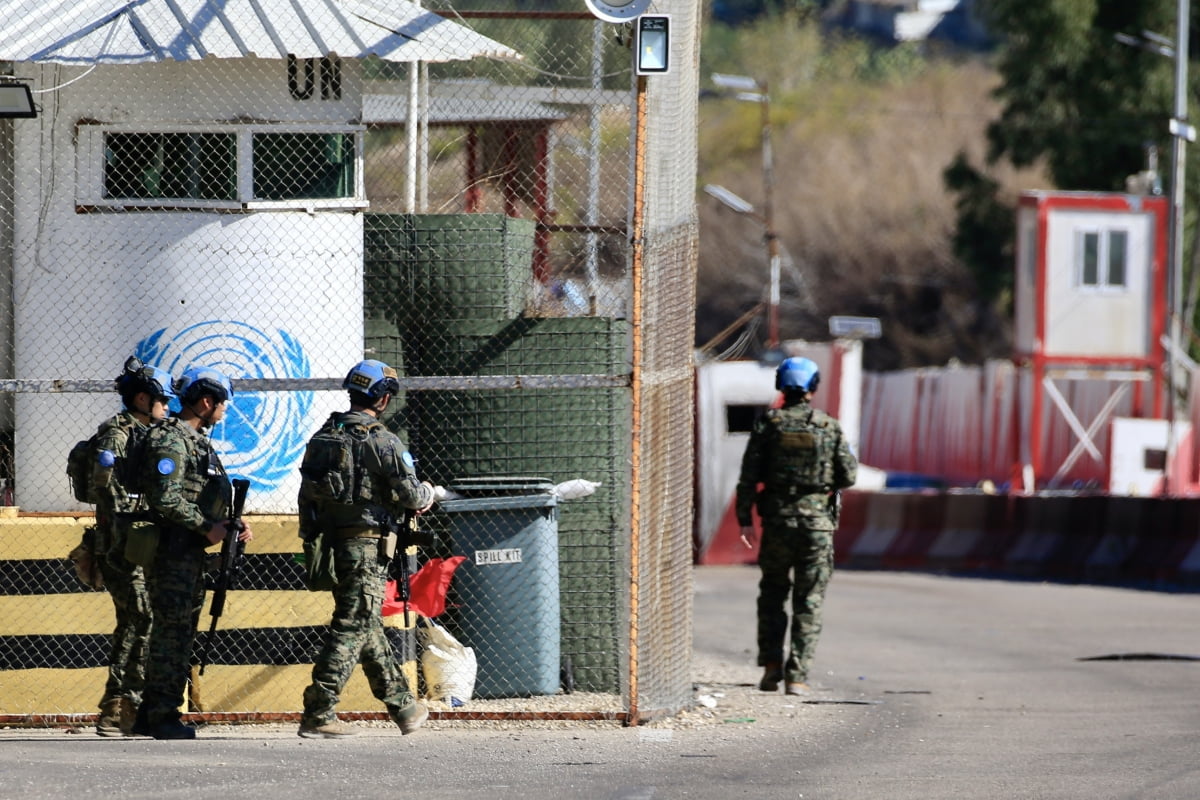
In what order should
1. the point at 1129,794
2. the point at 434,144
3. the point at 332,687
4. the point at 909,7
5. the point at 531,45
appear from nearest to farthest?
1. the point at 1129,794
2. the point at 332,687
3. the point at 531,45
4. the point at 434,144
5. the point at 909,7

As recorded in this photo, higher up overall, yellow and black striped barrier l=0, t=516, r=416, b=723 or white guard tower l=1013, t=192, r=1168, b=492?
white guard tower l=1013, t=192, r=1168, b=492

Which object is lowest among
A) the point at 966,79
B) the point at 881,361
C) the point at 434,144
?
the point at 881,361

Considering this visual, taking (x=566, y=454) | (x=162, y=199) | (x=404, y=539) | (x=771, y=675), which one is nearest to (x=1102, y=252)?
(x=771, y=675)

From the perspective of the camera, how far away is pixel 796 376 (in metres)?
10.3

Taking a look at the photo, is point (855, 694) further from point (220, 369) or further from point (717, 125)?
point (717, 125)

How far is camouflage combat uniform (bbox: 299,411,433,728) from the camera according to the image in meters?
8.07

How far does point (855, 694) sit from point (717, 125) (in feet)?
181

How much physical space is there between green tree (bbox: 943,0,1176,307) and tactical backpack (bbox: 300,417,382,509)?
103ft

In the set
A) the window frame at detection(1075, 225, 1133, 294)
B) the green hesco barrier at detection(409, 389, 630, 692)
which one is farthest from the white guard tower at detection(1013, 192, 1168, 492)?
the green hesco barrier at detection(409, 389, 630, 692)

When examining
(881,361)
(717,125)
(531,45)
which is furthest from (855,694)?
(717,125)

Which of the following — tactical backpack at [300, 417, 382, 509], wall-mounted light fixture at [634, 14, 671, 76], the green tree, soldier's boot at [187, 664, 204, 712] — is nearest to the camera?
tactical backpack at [300, 417, 382, 509]

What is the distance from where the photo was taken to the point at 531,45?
11.6 meters

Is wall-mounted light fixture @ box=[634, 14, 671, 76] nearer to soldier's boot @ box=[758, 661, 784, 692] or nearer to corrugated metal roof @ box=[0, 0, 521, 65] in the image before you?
corrugated metal roof @ box=[0, 0, 521, 65]

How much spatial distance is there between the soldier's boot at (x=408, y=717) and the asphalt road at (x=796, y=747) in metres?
0.10
